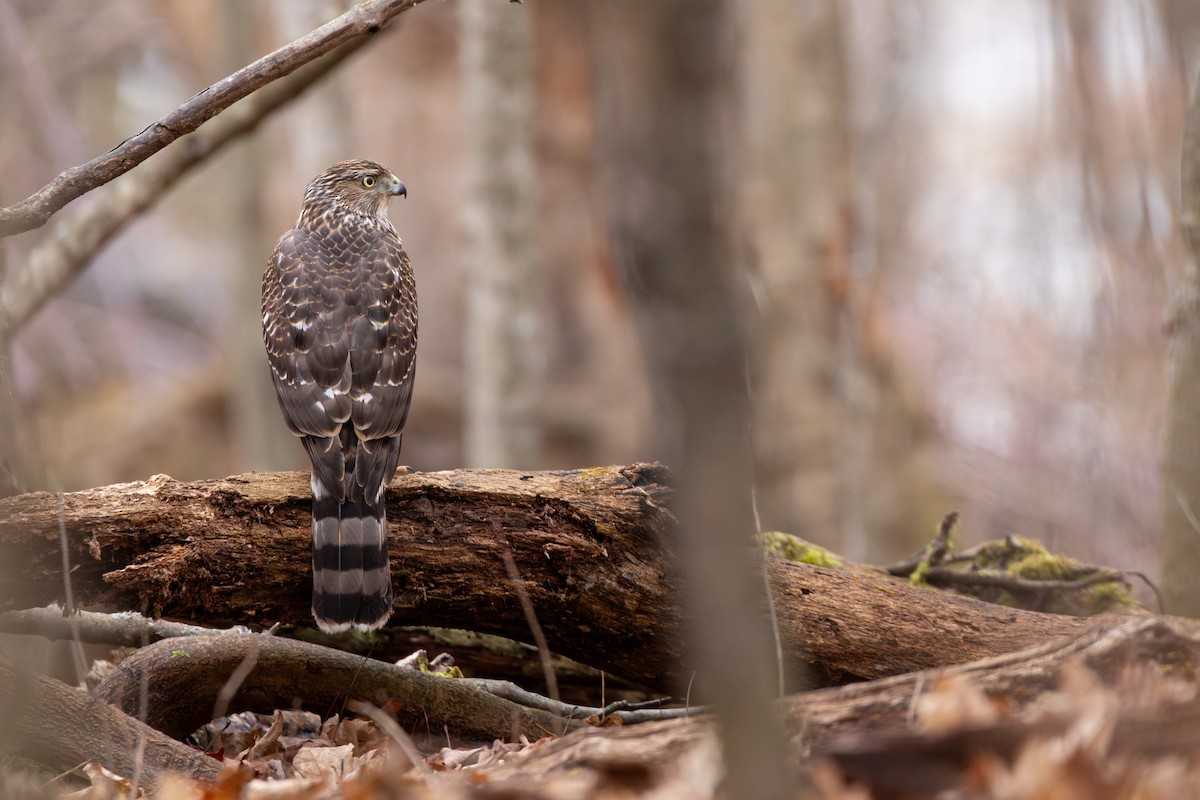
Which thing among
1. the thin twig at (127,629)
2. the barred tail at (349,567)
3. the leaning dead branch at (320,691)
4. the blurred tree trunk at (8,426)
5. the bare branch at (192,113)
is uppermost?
the bare branch at (192,113)

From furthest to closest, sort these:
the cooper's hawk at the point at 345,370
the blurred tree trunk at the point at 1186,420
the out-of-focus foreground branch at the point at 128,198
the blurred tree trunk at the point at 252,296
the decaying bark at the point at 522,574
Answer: the blurred tree trunk at the point at 252,296
the out-of-focus foreground branch at the point at 128,198
the blurred tree trunk at the point at 1186,420
the cooper's hawk at the point at 345,370
the decaying bark at the point at 522,574

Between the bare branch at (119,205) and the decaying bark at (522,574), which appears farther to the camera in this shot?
the bare branch at (119,205)

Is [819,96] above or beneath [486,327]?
above

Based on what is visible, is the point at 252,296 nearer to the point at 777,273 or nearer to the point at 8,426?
the point at 777,273

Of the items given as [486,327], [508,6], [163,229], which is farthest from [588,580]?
[163,229]

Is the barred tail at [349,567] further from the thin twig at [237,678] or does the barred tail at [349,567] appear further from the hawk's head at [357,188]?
the hawk's head at [357,188]

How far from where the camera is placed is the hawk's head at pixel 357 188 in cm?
612

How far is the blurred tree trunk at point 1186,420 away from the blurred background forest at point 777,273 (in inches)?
46.3

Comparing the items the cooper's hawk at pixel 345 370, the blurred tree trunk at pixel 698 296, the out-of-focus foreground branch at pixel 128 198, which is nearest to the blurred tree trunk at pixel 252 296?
the out-of-focus foreground branch at pixel 128 198

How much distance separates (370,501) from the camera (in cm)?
402

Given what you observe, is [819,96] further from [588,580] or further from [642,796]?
[642,796]

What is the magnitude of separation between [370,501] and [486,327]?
15.5 ft

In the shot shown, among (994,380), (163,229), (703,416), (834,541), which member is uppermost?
(163,229)

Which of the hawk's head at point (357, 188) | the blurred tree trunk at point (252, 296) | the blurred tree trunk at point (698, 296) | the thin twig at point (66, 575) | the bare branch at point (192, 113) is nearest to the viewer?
the blurred tree trunk at point (698, 296)
